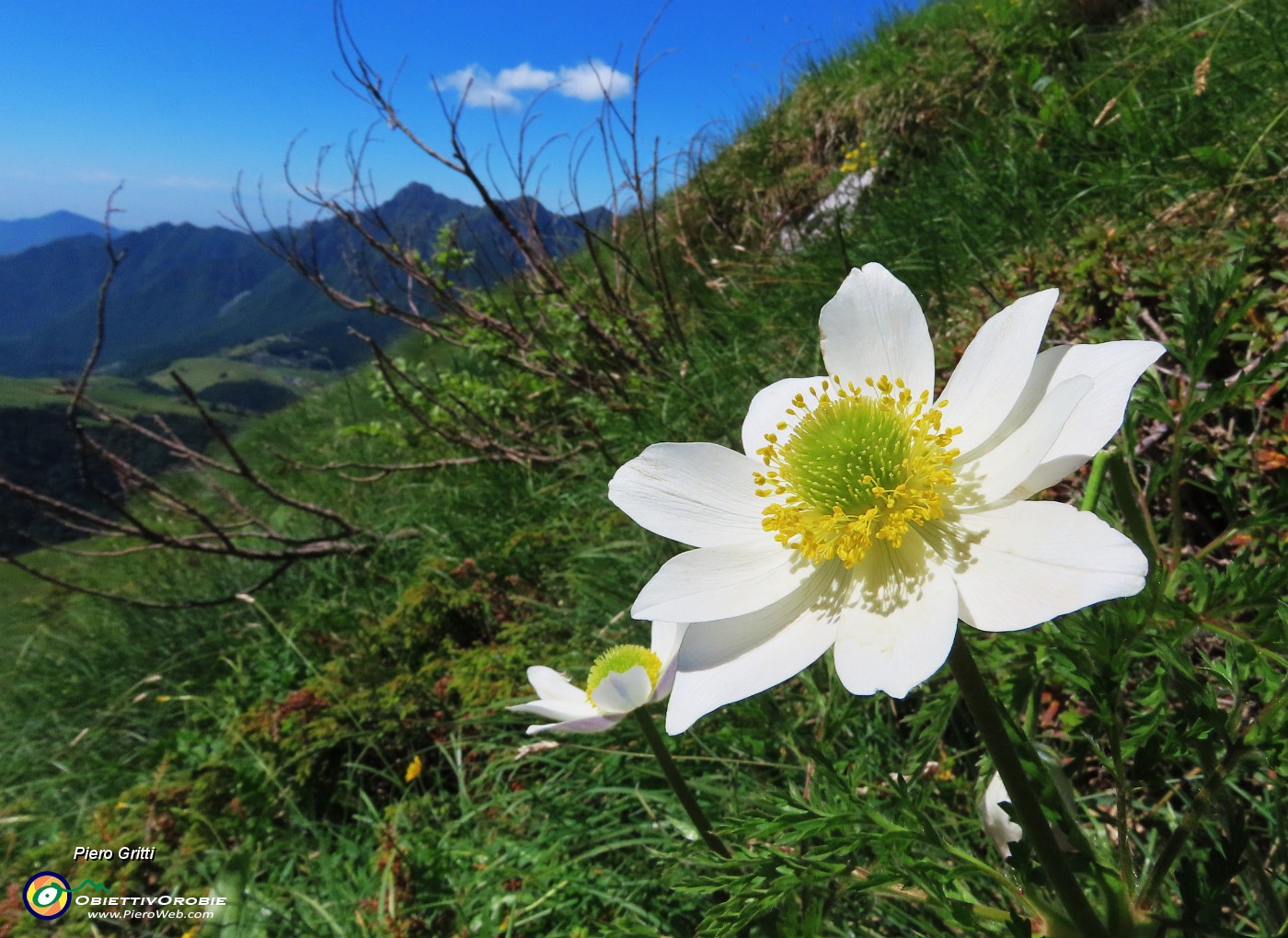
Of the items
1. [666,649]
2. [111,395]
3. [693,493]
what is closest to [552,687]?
[666,649]

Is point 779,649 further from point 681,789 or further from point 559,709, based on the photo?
point 559,709

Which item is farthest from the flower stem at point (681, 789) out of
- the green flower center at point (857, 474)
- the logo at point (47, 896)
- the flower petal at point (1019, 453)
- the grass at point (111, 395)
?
the grass at point (111, 395)

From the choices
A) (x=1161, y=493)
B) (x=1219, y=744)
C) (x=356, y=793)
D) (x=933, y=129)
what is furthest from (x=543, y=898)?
(x=933, y=129)

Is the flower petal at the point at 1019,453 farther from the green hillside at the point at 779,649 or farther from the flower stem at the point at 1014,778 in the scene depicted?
the flower stem at the point at 1014,778

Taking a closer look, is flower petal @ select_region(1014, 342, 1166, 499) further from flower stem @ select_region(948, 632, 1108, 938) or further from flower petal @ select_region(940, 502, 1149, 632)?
flower stem @ select_region(948, 632, 1108, 938)

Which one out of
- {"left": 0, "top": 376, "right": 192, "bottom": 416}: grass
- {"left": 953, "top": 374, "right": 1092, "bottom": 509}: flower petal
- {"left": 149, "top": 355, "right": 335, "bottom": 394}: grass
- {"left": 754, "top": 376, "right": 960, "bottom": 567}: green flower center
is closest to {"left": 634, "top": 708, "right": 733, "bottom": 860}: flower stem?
{"left": 754, "top": 376, "right": 960, "bottom": 567}: green flower center

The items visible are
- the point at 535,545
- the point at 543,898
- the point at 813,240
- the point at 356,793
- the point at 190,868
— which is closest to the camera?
the point at 543,898

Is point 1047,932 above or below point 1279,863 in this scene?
above

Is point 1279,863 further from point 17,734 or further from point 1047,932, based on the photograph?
point 17,734
